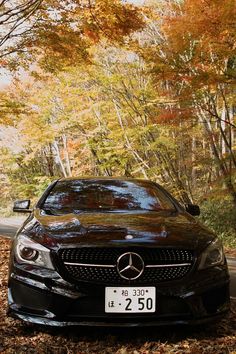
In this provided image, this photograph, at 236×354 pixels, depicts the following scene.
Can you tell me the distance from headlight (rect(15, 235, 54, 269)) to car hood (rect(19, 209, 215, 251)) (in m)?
0.05

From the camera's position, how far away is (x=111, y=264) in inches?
126

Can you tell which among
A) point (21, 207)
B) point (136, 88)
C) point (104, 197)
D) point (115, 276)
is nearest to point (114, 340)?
point (115, 276)

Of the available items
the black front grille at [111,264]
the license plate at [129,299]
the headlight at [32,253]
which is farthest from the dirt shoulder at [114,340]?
the headlight at [32,253]

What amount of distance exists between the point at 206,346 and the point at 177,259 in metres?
0.65

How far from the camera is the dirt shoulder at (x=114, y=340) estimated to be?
3152 mm

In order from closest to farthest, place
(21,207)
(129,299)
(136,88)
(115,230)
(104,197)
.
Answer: (129,299) → (115,230) → (104,197) → (21,207) → (136,88)

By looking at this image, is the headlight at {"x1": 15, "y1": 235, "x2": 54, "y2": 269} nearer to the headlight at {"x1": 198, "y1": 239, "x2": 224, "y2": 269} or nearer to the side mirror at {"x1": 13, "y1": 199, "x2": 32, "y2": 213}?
the headlight at {"x1": 198, "y1": 239, "x2": 224, "y2": 269}

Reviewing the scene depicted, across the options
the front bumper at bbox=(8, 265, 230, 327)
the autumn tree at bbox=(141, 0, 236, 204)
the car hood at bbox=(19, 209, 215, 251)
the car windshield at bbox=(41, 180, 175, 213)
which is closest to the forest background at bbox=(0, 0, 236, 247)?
the autumn tree at bbox=(141, 0, 236, 204)

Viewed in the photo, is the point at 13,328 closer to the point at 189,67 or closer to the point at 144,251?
the point at 144,251

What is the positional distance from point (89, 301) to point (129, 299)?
28 centimetres

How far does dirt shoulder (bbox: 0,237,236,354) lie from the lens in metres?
3.15

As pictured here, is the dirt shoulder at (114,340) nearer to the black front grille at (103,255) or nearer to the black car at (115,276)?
the black car at (115,276)

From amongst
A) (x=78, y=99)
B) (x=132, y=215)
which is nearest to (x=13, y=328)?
(x=132, y=215)

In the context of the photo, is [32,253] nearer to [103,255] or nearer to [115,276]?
[103,255]
